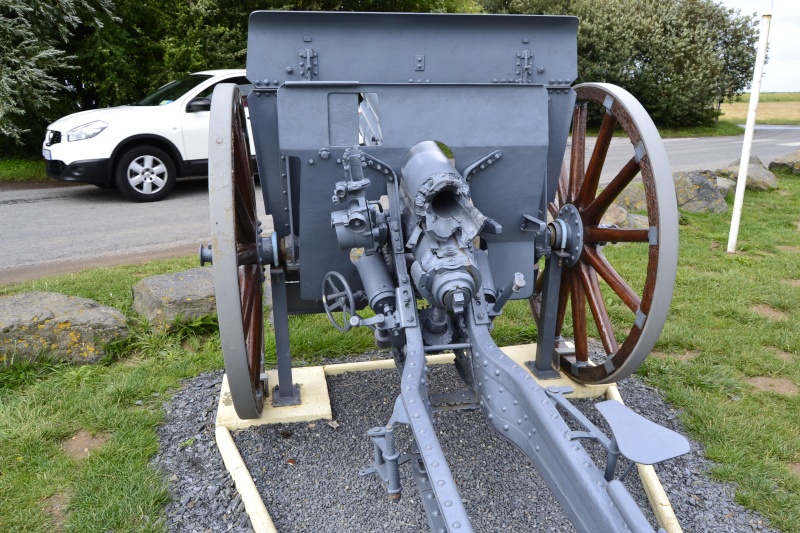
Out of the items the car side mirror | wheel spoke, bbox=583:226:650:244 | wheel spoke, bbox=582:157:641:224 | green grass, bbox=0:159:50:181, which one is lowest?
wheel spoke, bbox=583:226:650:244

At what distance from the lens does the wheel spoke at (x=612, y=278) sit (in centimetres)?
326

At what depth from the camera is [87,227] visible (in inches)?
297

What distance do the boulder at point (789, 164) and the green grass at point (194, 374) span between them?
319 inches

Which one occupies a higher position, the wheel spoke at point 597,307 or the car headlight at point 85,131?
the car headlight at point 85,131

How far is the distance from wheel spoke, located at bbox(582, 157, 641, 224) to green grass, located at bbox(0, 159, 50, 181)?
33.0ft

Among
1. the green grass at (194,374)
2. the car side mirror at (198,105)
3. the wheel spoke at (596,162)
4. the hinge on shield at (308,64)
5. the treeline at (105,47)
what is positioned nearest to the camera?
the green grass at (194,374)

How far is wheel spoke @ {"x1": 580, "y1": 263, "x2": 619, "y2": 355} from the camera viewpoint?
3523 mm

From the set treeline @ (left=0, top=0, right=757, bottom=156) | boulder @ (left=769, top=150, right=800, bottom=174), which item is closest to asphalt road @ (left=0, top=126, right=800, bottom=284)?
treeline @ (left=0, top=0, right=757, bottom=156)

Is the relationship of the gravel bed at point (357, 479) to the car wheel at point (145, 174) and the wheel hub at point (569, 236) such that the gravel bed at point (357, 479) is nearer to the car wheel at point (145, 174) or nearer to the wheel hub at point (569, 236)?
the wheel hub at point (569, 236)

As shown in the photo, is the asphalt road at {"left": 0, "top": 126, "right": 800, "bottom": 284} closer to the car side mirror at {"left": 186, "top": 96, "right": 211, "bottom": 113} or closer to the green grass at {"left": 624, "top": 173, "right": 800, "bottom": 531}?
the car side mirror at {"left": 186, "top": 96, "right": 211, "bottom": 113}

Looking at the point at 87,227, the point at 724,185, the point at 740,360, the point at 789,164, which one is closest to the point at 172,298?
the point at 87,227

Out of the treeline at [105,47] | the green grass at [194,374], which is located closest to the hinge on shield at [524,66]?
the green grass at [194,374]

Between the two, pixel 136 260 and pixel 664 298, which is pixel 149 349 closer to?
pixel 136 260

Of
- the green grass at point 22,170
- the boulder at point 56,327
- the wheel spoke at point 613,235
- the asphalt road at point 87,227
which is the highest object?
the green grass at point 22,170
